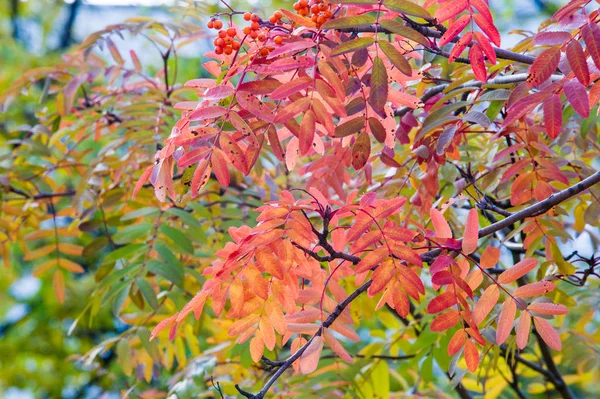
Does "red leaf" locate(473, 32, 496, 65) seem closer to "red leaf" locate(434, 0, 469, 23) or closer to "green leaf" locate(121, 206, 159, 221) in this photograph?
"red leaf" locate(434, 0, 469, 23)

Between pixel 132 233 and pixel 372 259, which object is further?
pixel 132 233

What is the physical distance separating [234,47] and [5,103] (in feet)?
4.34

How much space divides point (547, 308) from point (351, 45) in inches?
19.9

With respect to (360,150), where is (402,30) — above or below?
above

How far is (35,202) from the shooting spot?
6.74 ft

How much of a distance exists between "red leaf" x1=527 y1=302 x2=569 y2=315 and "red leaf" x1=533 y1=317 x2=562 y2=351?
0.06ft

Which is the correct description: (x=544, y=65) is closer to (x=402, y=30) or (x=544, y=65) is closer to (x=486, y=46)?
(x=486, y=46)

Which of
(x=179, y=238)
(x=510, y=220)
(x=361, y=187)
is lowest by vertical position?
(x=179, y=238)

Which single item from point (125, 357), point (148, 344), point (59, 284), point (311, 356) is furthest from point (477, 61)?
point (59, 284)

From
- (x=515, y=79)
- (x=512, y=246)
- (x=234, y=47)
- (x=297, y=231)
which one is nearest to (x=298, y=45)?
(x=234, y=47)

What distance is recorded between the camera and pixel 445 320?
1002 millimetres

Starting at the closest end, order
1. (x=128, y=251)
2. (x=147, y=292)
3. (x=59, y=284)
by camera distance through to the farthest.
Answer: (x=147, y=292), (x=128, y=251), (x=59, y=284)

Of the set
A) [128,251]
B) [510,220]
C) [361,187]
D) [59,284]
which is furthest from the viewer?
[59,284]

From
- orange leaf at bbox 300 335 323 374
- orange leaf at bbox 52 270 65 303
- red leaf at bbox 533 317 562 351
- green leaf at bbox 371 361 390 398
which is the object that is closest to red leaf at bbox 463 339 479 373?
red leaf at bbox 533 317 562 351
